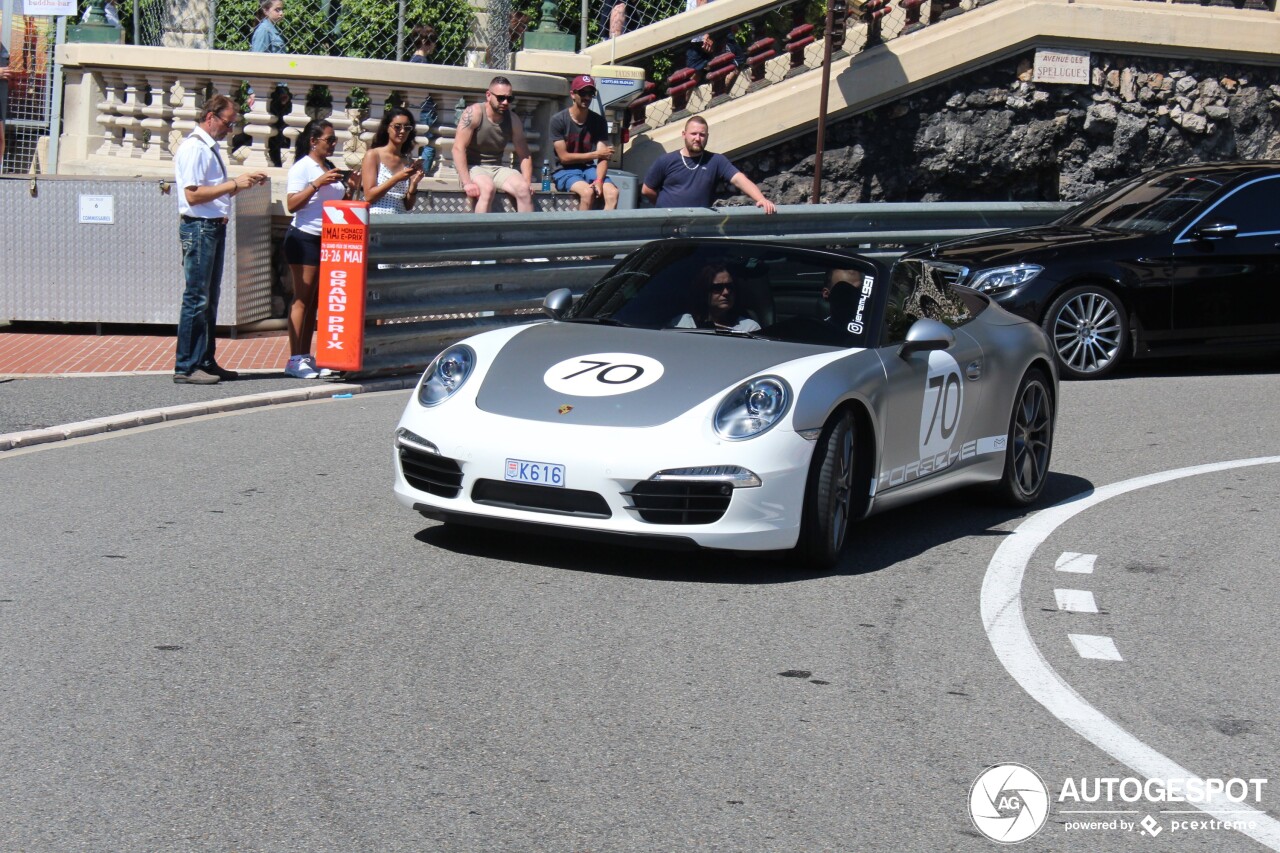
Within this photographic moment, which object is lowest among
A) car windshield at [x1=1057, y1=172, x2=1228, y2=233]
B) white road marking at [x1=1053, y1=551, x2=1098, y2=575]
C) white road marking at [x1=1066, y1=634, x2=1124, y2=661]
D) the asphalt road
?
the asphalt road

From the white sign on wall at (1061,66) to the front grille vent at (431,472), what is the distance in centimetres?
1441

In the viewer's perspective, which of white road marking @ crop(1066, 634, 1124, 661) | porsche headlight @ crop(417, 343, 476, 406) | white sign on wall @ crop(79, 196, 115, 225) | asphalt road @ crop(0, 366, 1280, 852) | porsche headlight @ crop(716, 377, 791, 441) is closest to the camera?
asphalt road @ crop(0, 366, 1280, 852)

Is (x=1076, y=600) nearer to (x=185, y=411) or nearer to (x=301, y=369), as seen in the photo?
(x=185, y=411)

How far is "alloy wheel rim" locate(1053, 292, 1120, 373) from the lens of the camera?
13297 millimetres

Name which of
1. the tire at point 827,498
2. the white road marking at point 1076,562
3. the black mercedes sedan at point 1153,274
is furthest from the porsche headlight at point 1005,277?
the tire at point 827,498

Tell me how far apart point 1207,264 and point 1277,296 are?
684 millimetres

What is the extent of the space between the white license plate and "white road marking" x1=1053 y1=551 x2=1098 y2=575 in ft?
7.35

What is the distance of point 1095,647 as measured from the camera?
6.15m

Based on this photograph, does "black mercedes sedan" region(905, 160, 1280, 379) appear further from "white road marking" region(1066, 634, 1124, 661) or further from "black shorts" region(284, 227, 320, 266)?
"white road marking" region(1066, 634, 1124, 661)

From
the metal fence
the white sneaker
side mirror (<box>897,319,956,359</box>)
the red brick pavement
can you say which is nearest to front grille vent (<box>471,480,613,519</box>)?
side mirror (<box>897,319,956,359</box>)

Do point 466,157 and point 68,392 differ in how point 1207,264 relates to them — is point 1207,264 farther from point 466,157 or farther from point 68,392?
point 68,392

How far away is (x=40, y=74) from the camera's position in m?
19.2

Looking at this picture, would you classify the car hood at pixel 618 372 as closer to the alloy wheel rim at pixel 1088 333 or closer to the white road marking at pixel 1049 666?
the white road marking at pixel 1049 666

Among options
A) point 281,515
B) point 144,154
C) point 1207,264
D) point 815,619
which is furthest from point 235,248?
point 815,619
